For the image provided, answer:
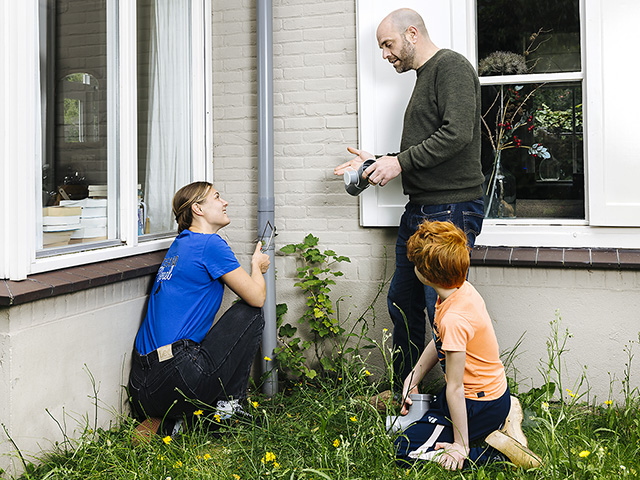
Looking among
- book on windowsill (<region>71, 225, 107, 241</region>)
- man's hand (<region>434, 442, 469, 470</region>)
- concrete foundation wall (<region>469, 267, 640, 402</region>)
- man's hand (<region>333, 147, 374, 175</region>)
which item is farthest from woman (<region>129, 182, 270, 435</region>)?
concrete foundation wall (<region>469, 267, 640, 402</region>)

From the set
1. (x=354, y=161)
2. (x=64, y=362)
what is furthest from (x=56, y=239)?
(x=354, y=161)

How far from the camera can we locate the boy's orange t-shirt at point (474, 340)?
245 cm

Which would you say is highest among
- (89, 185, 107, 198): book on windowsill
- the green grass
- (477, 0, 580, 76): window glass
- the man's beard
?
(477, 0, 580, 76): window glass

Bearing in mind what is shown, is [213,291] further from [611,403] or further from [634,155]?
[634,155]

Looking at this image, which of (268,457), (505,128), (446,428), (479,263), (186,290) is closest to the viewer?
(268,457)

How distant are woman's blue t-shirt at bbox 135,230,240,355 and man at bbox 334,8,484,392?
2.80 ft

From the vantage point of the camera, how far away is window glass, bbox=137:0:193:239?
11.0ft

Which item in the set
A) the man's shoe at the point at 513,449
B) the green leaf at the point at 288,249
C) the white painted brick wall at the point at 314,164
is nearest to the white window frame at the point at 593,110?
the white painted brick wall at the point at 314,164

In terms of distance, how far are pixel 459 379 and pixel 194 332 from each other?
126cm

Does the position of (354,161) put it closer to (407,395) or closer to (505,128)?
(505,128)

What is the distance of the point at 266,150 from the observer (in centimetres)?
358

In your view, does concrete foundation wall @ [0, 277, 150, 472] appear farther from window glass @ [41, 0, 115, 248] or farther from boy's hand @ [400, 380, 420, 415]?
boy's hand @ [400, 380, 420, 415]

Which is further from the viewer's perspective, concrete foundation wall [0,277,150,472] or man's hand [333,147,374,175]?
man's hand [333,147,374,175]

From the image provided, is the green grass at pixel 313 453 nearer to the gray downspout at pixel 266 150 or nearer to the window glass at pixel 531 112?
the gray downspout at pixel 266 150
